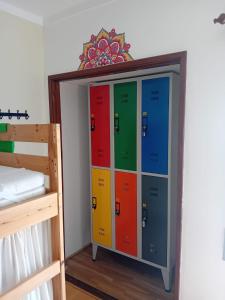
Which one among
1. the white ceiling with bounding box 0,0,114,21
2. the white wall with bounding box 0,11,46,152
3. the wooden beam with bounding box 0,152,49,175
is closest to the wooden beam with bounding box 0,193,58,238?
the wooden beam with bounding box 0,152,49,175

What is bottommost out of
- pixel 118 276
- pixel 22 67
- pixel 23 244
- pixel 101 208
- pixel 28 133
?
pixel 118 276

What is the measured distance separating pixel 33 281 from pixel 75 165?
1.61 m

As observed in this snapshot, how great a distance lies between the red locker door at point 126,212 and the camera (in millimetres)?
2389

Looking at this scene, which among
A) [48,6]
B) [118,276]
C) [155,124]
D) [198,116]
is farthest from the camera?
[118,276]

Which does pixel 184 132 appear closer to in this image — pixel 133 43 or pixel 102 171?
pixel 133 43

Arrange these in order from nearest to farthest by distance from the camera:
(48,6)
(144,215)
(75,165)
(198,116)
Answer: (198,116) < (48,6) < (144,215) < (75,165)

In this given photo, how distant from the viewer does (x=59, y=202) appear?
140 centimetres

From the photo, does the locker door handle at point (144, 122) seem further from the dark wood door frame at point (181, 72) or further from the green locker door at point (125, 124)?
the dark wood door frame at point (181, 72)

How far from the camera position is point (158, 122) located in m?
2.16

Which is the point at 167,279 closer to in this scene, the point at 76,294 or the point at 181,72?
the point at 76,294

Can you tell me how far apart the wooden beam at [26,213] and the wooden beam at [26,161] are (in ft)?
0.59

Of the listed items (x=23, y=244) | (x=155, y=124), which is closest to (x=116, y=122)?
(x=155, y=124)

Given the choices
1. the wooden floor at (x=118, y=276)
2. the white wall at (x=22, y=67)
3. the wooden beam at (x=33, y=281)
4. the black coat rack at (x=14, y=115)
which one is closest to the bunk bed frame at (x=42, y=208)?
the wooden beam at (x=33, y=281)

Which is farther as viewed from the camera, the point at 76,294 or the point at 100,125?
the point at 100,125
